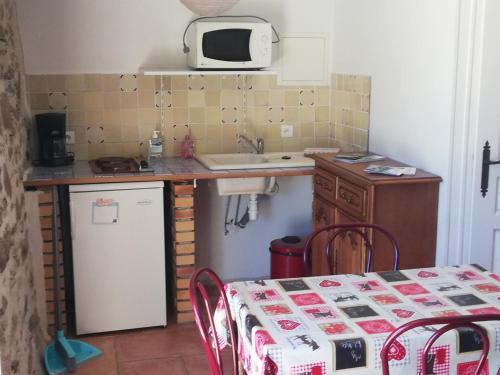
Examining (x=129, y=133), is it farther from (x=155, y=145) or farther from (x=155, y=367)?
(x=155, y=367)

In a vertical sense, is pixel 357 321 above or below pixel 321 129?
below

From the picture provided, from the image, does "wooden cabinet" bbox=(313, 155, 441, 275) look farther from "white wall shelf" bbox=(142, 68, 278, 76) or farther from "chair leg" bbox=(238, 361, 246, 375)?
"chair leg" bbox=(238, 361, 246, 375)

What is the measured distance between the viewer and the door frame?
9.31 feet

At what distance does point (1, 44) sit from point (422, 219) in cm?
211


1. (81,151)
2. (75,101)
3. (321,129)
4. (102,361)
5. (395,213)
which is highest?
(75,101)

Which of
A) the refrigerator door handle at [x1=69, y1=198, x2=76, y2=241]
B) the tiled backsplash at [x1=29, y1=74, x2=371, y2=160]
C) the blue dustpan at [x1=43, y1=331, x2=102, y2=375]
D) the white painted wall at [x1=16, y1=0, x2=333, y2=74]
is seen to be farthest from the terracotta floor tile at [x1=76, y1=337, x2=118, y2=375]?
the white painted wall at [x1=16, y1=0, x2=333, y2=74]

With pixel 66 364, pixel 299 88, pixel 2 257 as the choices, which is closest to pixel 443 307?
pixel 2 257

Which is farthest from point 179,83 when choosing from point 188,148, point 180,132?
point 188,148

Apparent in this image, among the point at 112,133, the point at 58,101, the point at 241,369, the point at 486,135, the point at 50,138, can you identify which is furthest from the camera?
the point at 112,133

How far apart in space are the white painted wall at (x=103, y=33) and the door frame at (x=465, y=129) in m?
1.56

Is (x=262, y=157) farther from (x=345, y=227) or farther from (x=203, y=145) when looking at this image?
(x=345, y=227)

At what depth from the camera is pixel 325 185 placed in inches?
138

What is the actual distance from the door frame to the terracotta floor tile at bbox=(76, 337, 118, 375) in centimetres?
172

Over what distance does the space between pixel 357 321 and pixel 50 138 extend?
2.42 m
